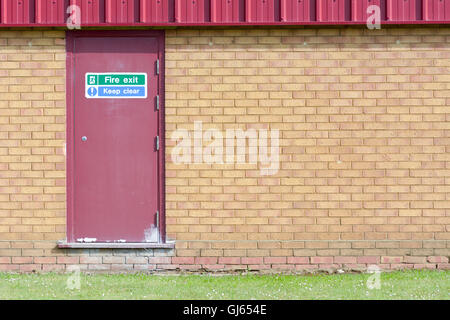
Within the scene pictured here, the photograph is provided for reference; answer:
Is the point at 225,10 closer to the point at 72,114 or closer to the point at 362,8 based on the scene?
the point at 362,8

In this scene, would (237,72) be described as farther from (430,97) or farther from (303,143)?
(430,97)

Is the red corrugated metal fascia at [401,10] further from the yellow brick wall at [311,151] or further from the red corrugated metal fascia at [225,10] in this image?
the red corrugated metal fascia at [225,10]

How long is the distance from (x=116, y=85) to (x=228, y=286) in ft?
9.19

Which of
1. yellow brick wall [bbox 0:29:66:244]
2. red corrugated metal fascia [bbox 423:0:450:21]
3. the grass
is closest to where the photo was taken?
the grass

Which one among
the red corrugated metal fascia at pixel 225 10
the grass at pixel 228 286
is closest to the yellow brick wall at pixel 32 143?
the grass at pixel 228 286

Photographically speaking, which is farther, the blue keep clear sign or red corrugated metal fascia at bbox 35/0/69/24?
the blue keep clear sign

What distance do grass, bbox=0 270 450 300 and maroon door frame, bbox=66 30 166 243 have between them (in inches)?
29.1

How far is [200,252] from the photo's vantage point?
31.5ft

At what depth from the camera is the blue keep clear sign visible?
9.66m

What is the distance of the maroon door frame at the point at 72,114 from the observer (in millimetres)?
9648

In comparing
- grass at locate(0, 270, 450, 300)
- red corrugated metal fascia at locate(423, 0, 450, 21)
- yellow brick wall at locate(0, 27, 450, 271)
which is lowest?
grass at locate(0, 270, 450, 300)

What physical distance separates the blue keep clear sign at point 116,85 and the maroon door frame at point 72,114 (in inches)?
8.1

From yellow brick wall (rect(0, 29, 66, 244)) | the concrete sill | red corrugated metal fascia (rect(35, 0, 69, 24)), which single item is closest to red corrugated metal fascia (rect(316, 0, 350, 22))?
red corrugated metal fascia (rect(35, 0, 69, 24))

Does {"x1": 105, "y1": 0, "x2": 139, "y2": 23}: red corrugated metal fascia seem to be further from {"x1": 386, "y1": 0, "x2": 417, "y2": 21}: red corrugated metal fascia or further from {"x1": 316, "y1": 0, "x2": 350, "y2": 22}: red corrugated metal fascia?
{"x1": 386, "y1": 0, "x2": 417, "y2": 21}: red corrugated metal fascia
